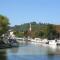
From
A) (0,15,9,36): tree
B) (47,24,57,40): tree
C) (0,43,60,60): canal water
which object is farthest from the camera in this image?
(47,24,57,40): tree

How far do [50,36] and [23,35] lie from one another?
1859 inches

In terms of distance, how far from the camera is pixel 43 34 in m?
111

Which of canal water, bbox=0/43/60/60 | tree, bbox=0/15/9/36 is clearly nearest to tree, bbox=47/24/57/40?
tree, bbox=0/15/9/36

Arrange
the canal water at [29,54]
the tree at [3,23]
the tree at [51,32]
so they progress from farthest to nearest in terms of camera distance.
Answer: the tree at [51,32]
the tree at [3,23]
the canal water at [29,54]

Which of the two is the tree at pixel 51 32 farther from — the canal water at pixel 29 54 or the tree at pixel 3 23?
the canal water at pixel 29 54

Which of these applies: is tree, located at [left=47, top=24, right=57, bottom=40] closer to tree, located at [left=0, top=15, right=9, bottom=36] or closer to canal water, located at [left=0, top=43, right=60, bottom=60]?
tree, located at [left=0, top=15, right=9, bottom=36]

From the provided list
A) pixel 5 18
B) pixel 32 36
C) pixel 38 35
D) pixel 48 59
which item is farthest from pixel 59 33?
pixel 48 59

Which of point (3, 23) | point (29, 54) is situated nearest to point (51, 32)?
point (3, 23)

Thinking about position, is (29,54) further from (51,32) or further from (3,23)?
(51,32)

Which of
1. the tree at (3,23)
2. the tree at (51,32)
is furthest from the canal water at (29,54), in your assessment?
the tree at (51,32)

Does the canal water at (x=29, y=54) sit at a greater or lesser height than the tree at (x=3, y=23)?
lesser

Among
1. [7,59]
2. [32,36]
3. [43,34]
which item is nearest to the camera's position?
[7,59]

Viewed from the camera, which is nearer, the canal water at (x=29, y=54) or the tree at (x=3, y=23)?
the canal water at (x=29, y=54)

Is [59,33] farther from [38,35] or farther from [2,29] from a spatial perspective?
[2,29]
